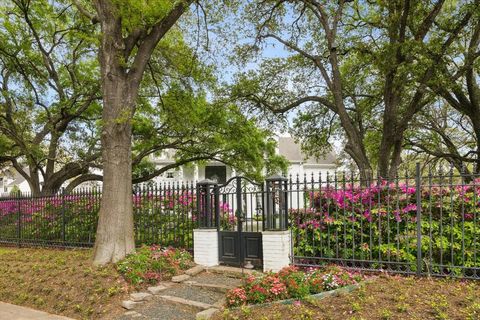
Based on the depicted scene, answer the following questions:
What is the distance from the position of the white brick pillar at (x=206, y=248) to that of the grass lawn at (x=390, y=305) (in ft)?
10.5

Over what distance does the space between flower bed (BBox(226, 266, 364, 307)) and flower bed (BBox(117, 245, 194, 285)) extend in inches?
85.8

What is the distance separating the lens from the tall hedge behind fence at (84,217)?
408 inches

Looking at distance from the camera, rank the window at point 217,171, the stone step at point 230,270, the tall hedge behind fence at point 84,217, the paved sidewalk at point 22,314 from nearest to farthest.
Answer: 1. the paved sidewalk at point 22,314
2. the stone step at point 230,270
3. the tall hedge behind fence at point 84,217
4. the window at point 217,171

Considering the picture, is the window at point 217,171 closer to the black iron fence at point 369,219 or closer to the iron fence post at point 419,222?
the black iron fence at point 369,219

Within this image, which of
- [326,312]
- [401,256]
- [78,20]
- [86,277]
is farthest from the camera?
[78,20]

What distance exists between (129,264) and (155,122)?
13.1m

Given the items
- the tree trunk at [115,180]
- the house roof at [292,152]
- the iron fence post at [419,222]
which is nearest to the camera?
the iron fence post at [419,222]

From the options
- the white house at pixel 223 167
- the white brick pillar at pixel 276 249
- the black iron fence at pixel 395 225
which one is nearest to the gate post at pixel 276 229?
the white brick pillar at pixel 276 249

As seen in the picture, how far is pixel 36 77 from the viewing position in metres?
20.2

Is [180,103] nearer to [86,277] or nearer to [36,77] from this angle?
[86,277]

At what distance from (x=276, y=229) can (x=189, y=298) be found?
2.13 m

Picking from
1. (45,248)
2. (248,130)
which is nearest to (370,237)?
(45,248)

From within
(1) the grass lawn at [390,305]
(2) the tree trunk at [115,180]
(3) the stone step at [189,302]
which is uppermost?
(2) the tree trunk at [115,180]

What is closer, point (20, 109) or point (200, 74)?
point (200, 74)
